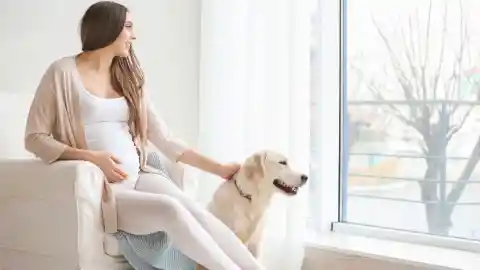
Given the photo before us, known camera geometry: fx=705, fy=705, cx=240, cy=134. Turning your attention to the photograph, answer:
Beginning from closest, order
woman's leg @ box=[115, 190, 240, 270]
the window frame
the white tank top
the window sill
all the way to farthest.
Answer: woman's leg @ box=[115, 190, 240, 270]
the white tank top
the window sill
the window frame

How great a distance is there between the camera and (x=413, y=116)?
114 inches

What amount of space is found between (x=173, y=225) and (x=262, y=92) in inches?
40.3

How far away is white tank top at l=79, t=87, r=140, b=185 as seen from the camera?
2223mm

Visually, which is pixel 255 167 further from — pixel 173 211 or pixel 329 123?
pixel 329 123

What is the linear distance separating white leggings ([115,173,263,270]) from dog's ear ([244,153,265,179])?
0.22m

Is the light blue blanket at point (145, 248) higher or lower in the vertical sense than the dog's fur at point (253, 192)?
lower

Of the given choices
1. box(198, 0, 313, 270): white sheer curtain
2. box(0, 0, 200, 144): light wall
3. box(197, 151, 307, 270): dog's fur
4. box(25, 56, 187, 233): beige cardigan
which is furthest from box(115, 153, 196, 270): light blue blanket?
box(0, 0, 200, 144): light wall

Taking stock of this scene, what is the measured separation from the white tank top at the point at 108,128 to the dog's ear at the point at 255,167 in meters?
0.36

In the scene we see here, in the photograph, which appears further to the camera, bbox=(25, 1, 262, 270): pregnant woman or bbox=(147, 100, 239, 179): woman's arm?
bbox=(147, 100, 239, 179): woman's arm

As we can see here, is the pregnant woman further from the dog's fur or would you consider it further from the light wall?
the light wall

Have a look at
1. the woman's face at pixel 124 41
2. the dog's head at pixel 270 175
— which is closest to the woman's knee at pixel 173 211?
the dog's head at pixel 270 175

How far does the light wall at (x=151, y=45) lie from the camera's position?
2.77m

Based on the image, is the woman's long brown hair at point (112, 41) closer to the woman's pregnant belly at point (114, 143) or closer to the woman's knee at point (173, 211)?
the woman's pregnant belly at point (114, 143)

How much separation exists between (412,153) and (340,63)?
50 centimetres
